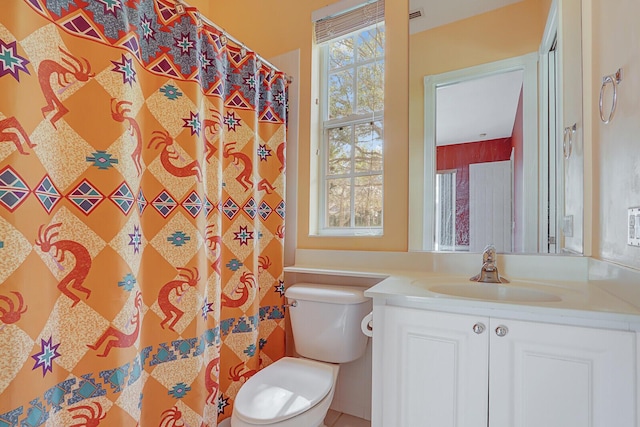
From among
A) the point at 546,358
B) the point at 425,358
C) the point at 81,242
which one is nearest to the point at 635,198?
the point at 546,358

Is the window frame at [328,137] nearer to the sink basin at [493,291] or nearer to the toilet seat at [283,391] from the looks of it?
the sink basin at [493,291]

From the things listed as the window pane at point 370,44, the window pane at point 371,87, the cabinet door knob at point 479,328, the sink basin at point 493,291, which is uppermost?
the window pane at point 370,44

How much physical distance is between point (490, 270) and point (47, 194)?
154 centimetres

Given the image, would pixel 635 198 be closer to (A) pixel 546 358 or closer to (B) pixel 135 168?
(A) pixel 546 358

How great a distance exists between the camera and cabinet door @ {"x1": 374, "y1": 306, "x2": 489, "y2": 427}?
3.10 feet

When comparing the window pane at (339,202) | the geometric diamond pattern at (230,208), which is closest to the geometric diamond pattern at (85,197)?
the geometric diamond pattern at (230,208)

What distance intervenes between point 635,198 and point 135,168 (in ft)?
4.94

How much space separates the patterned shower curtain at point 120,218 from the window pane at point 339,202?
0.54 meters

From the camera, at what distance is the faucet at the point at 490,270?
1.26 meters

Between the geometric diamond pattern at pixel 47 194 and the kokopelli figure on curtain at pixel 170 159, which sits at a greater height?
the kokopelli figure on curtain at pixel 170 159

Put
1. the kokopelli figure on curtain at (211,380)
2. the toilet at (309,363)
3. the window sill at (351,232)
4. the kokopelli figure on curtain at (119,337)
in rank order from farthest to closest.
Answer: the window sill at (351,232) < the kokopelli figure on curtain at (211,380) < the toilet at (309,363) < the kokopelli figure on curtain at (119,337)

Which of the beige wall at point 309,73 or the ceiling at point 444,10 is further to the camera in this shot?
the beige wall at point 309,73

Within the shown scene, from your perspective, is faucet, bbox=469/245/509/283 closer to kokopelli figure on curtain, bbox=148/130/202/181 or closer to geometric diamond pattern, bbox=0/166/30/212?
kokopelli figure on curtain, bbox=148/130/202/181

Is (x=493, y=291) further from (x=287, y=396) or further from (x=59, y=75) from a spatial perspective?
(x=59, y=75)
